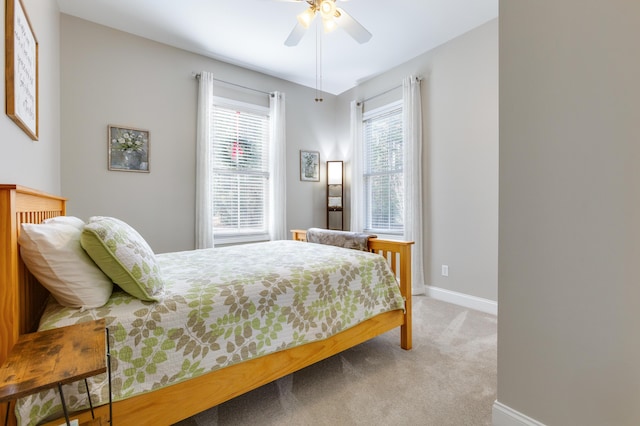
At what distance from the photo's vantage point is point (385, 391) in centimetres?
168

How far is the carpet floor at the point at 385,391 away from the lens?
147cm

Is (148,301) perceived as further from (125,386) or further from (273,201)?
(273,201)

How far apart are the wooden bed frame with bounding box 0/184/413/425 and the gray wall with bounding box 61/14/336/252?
3.56 ft

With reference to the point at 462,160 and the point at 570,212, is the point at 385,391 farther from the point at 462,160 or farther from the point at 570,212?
the point at 462,160

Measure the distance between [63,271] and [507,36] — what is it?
2021mm

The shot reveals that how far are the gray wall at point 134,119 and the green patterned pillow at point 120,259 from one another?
2.04 metres

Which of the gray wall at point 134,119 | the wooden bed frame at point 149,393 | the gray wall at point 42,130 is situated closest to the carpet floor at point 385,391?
the wooden bed frame at point 149,393

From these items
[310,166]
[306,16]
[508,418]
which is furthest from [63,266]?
[310,166]

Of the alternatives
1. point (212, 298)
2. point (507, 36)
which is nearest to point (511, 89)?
point (507, 36)

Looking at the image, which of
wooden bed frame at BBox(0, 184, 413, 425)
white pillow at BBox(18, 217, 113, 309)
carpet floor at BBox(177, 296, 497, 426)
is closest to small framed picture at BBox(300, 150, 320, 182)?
carpet floor at BBox(177, 296, 497, 426)

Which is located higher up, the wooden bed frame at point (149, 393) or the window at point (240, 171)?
the window at point (240, 171)

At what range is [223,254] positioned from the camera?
2.21 meters

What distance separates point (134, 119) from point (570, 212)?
11.6 ft

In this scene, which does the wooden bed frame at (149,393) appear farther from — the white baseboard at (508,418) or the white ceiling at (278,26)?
the white ceiling at (278,26)
